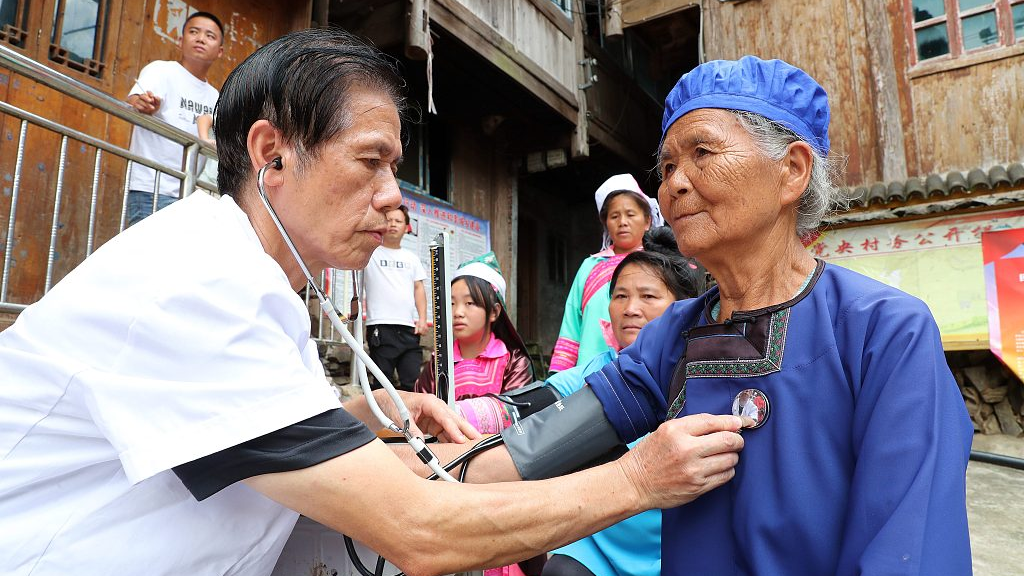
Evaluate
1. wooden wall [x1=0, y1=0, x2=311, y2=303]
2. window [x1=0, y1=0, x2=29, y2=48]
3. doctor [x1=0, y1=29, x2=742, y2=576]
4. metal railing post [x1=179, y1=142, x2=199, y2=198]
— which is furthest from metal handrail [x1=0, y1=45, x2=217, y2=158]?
doctor [x1=0, y1=29, x2=742, y2=576]

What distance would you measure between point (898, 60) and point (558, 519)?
7.88 m

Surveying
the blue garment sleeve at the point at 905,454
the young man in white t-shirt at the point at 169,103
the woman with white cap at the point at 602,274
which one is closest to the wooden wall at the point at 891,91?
the woman with white cap at the point at 602,274

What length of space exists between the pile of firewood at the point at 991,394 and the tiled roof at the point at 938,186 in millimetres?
1695

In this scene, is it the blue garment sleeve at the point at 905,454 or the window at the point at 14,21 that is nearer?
the blue garment sleeve at the point at 905,454

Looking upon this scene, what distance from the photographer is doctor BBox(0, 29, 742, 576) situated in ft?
3.46

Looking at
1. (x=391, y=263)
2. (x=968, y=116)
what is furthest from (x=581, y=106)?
(x=391, y=263)

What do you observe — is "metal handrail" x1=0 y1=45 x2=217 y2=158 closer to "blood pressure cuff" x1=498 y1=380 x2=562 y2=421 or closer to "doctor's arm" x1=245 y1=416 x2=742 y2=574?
"blood pressure cuff" x1=498 y1=380 x2=562 y2=421

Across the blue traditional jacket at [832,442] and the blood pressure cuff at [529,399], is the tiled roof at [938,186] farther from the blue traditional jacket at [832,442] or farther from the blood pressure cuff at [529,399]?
the blue traditional jacket at [832,442]

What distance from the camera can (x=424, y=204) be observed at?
8422 millimetres

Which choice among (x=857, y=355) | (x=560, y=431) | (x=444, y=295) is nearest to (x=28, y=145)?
(x=444, y=295)

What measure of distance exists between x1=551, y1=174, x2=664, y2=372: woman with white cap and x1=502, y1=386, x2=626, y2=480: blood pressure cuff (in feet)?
5.71

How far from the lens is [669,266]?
114 inches

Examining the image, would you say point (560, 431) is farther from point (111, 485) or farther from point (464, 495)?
point (111, 485)

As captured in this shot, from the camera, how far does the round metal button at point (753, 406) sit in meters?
1.36
